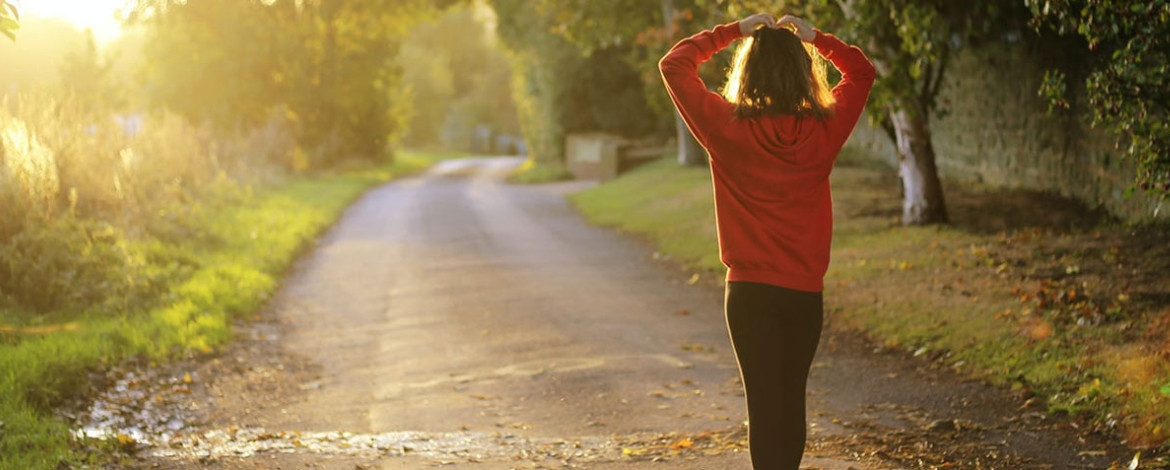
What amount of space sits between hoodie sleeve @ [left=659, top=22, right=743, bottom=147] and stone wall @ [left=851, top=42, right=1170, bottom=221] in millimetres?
8105

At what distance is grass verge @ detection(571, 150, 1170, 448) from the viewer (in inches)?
278

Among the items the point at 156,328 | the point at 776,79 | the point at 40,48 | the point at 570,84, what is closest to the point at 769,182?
the point at 776,79

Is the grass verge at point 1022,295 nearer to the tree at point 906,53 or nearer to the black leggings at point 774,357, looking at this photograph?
the tree at point 906,53

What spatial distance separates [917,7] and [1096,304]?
4002mm

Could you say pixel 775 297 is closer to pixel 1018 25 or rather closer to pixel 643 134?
pixel 1018 25

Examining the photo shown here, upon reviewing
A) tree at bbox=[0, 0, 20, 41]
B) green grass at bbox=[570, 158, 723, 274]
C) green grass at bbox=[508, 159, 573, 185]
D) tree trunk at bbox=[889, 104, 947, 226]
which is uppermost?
tree at bbox=[0, 0, 20, 41]

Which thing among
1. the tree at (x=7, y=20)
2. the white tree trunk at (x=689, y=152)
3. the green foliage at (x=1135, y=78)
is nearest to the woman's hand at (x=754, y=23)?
the tree at (x=7, y=20)

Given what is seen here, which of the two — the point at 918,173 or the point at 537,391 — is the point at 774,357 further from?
the point at 918,173

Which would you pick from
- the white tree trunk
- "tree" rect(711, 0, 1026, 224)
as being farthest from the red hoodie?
the white tree trunk

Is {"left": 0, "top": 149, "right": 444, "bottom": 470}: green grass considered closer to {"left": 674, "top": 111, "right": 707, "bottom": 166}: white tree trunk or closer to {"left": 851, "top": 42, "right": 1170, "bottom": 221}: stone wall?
{"left": 851, "top": 42, "right": 1170, "bottom": 221}: stone wall

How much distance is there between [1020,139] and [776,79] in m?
12.7

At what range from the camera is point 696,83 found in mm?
4184

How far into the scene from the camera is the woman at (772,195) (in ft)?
13.1

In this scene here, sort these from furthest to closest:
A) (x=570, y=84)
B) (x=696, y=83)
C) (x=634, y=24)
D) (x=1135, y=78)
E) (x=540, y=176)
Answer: (x=570, y=84), (x=540, y=176), (x=634, y=24), (x=1135, y=78), (x=696, y=83)
